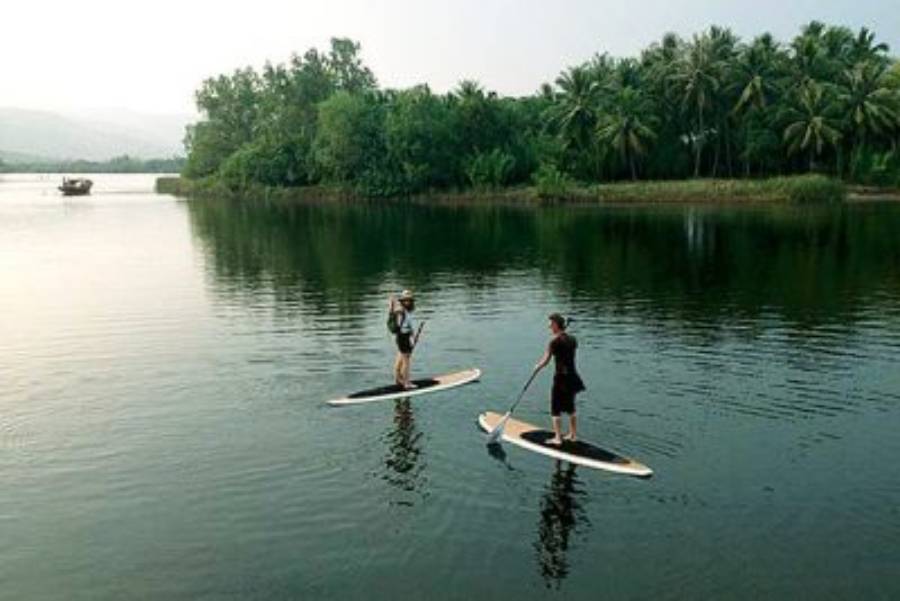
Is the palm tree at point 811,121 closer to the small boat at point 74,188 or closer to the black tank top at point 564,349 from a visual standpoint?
the black tank top at point 564,349

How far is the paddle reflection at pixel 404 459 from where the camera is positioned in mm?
17156

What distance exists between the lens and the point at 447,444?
19875 millimetres

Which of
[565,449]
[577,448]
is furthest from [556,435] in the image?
[577,448]

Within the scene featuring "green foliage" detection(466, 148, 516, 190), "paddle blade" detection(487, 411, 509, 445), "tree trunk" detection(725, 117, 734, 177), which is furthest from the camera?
"green foliage" detection(466, 148, 516, 190)

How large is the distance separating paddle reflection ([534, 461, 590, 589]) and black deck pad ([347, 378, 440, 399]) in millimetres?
6342

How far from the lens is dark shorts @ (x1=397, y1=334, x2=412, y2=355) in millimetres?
23812

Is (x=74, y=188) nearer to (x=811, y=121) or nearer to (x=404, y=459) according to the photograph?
(x=811, y=121)

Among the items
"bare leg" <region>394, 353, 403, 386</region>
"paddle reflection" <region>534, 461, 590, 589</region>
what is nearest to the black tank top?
"paddle reflection" <region>534, 461, 590, 589</region>

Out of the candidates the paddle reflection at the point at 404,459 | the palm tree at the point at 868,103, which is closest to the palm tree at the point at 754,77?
the palm tree at the point at 868,103

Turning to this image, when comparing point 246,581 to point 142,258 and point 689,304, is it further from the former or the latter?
point 142,258

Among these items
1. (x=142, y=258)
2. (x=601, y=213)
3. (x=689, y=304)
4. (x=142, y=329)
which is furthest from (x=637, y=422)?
(x=601, y=213)

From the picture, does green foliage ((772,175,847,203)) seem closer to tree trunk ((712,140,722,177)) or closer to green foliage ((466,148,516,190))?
tree trunk ((712,140,722,177))

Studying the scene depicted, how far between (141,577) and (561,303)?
27215 mm

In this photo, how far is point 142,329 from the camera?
34.3m
